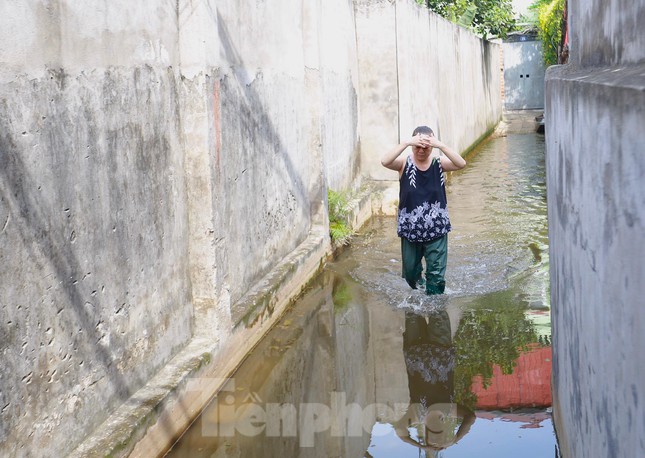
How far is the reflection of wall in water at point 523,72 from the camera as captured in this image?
1241 inches

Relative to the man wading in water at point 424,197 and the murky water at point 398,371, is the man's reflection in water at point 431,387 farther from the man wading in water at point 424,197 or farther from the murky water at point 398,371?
the man wading in water at point 424,197

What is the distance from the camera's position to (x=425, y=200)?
7.28 m

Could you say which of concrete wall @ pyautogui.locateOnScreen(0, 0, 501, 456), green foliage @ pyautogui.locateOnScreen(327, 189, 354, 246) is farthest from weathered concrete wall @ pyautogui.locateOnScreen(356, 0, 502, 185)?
concrete wall @ pyautogui.locateOnScreen(0, 0, 501, 456)

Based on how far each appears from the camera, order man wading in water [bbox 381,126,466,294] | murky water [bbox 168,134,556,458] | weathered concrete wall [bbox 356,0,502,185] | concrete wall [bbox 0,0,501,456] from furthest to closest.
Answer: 1. weathered concrete wall [bbox 356,0,502,185]
2. man wading in water [bbox 381,126,466,294]
3. murky water [bbox 168,134,556,458]
4. concrete wall [bbox 0,0,501,456]

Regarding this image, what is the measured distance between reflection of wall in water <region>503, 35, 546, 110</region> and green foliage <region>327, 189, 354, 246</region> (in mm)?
23120

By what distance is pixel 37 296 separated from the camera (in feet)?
12.8

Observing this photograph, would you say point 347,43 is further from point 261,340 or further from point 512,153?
point 512,153

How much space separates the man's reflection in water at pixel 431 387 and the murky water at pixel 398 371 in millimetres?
12

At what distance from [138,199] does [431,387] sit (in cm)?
229

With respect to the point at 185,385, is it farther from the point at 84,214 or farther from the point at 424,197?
the point at 424,197

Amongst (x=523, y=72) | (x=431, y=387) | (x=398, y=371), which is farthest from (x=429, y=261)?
(x=523, y=72)

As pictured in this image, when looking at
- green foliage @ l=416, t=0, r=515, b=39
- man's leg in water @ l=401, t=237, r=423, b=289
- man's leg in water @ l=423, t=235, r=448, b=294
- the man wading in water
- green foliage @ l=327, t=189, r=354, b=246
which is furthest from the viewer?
green foliage @ l=416, t=0, r=515, b=39

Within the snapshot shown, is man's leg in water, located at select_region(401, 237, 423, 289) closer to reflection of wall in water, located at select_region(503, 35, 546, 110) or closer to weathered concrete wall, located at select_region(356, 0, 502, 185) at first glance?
weathered concrete wall, located at select_region(356, 0, 502, 185)

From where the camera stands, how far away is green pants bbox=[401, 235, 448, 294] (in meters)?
7.41
